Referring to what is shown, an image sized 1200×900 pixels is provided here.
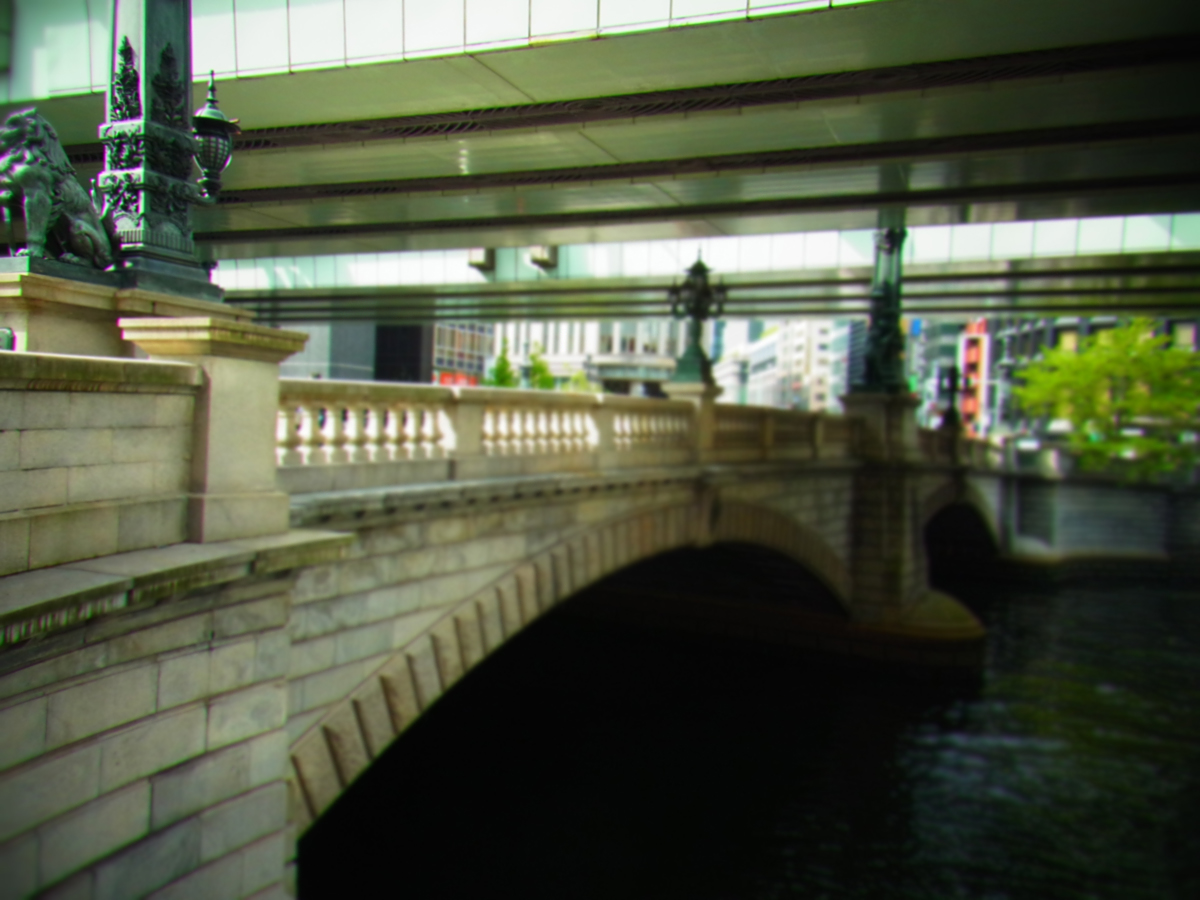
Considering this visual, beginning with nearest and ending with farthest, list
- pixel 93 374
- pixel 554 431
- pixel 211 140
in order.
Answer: pixel 93 374, pixel 211 140, pixel 554 431

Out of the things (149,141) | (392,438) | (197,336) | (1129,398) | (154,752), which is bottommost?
(154,752)

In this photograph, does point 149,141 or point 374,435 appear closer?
point 149,141

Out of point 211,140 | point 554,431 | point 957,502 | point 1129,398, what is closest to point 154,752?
point 211,140

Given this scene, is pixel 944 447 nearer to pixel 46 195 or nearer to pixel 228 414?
pixel 228 414

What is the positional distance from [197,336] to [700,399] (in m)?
10.1

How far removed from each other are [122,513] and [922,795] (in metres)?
14.4

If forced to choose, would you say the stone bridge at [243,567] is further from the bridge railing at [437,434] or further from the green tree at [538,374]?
the green tree at [538,374]

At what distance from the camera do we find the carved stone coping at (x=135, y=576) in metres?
4.30

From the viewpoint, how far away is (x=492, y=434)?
10023mm

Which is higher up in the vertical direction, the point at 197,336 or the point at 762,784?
the point at 197,336

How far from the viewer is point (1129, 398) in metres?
51.2

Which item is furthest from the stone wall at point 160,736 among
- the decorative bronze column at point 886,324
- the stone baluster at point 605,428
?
the decorative bronze column at point 886,324

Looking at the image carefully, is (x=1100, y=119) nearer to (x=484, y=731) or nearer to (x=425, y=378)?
(x=484, y=731)

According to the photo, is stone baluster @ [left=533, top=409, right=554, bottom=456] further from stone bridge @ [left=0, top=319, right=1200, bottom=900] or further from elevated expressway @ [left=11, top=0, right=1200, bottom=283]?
elevated expressway @ [left=11, top=0, right=1200, bottom=283]
